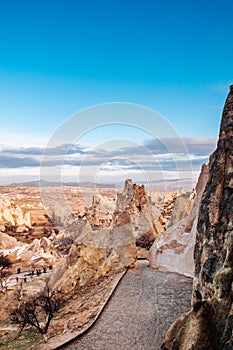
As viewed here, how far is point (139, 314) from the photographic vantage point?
48.5ft

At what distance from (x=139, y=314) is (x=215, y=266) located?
5.67 metres

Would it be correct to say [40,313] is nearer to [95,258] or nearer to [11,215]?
[95,258]

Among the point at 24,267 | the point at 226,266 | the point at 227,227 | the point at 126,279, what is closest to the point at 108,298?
the point at 126,279

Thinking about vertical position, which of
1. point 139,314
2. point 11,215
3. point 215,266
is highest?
point 215,266

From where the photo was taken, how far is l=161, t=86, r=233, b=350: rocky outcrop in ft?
24.1

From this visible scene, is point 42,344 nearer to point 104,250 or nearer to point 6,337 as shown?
point 6,337

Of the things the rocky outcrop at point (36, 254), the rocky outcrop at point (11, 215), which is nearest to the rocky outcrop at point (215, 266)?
the rocky outcrop at point (36, 254)

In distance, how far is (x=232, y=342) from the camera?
6.40m

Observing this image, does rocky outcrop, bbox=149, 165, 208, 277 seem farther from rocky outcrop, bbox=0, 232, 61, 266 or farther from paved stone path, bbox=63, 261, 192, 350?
rocky outcrop, bbox=0, 232, 61, 266

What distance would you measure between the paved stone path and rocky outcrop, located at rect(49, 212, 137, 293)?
237 cm

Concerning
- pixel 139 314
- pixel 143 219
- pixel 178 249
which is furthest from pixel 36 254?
pixel 139 314

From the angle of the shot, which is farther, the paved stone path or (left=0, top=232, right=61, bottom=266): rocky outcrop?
(left=0, top=232, right=61, bottom=266): rocky outcrop

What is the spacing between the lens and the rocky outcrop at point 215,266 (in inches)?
289

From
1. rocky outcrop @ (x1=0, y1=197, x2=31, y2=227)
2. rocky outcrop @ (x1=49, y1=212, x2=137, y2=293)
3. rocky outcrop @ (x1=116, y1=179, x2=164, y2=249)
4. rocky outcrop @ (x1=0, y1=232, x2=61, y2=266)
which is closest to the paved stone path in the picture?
rocky outcrop @ (x1=49, y1=212, x2=137, y2=293)
